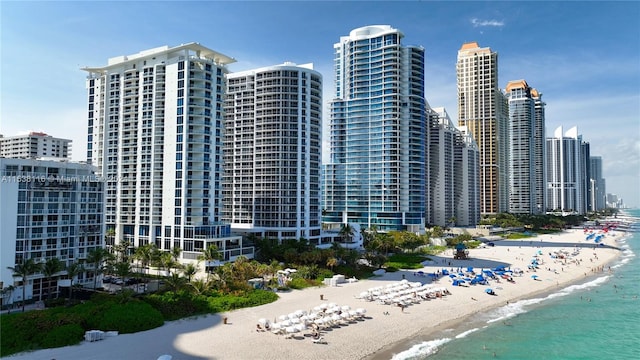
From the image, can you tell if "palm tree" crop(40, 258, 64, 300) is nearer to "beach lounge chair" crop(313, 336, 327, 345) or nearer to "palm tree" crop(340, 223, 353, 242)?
"beach lounge chair" crop(313, 336, 327, 345)

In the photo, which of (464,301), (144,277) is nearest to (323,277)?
(464,301)

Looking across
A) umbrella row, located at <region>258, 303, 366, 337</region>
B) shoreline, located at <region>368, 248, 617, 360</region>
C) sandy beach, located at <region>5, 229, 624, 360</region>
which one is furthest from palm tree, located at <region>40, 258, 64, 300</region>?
shoreline, located at <region>368, 248, 617, 360</region>

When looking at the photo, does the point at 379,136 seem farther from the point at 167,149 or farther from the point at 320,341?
the point at 320,341

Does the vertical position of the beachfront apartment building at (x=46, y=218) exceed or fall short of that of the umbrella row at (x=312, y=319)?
it exceeds it

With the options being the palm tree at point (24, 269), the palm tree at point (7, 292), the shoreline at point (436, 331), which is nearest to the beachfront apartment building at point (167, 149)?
the palm tree at point (24, 269)

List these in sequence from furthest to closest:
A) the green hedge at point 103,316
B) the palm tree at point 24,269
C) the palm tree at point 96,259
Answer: the palm tree at point 96,259, the palm tree at point 24,269, the green hedge at point 103,316

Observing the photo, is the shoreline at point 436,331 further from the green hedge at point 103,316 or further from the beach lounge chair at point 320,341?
the green hedge at point 103,316

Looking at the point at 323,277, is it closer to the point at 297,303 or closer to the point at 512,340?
the point at 297,303

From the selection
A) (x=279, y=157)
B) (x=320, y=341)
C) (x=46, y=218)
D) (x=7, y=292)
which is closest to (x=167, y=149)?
(x=279, y=157)
